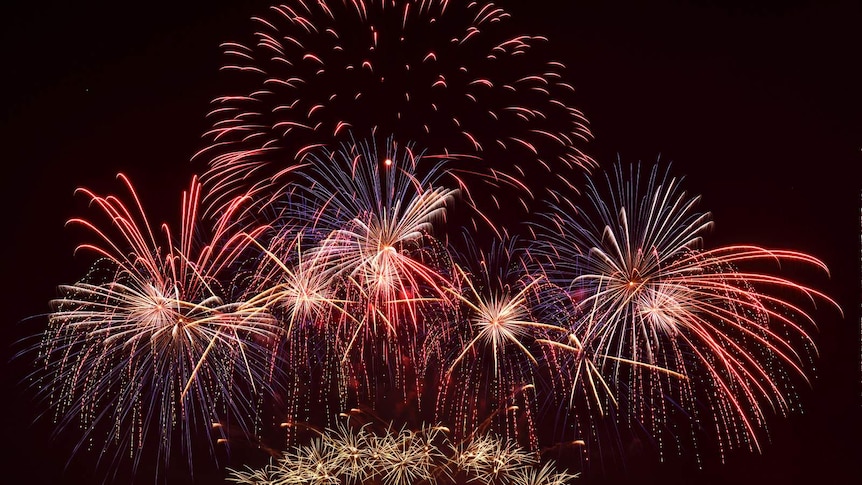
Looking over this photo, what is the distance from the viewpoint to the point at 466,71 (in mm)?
14297

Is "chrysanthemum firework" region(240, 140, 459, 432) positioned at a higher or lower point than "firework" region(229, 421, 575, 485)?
higher

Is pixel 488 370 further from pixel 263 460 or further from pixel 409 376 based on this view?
pixel 263 460

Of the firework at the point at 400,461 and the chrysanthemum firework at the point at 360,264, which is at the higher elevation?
the chrysanthemum firework at the point at 360,264

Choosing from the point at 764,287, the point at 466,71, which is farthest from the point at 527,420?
the point at 466,71

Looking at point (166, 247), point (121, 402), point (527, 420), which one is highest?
point (166, 247)

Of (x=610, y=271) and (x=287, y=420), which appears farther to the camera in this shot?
(x=287, y=420)

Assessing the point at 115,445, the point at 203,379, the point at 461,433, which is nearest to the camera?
the point at 203,379

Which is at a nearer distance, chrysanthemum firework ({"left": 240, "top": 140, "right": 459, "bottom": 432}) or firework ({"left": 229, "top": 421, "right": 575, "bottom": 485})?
chrysanthemum firework ({"left": 240, "top": 140, "right": 459, "bottom": 432})

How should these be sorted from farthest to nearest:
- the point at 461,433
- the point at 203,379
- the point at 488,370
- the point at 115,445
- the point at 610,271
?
the point at 115,445, the point at 461,433, the point at 488,370, the point at 203,379, the point at 610,271

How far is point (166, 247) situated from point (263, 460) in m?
7.65

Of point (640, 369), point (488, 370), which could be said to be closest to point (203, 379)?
point (488, 370)

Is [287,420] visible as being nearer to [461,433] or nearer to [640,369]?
[461,433]

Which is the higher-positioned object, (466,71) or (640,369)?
(466,71)

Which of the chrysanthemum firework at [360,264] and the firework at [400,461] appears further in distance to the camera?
the firework at [400,461]
